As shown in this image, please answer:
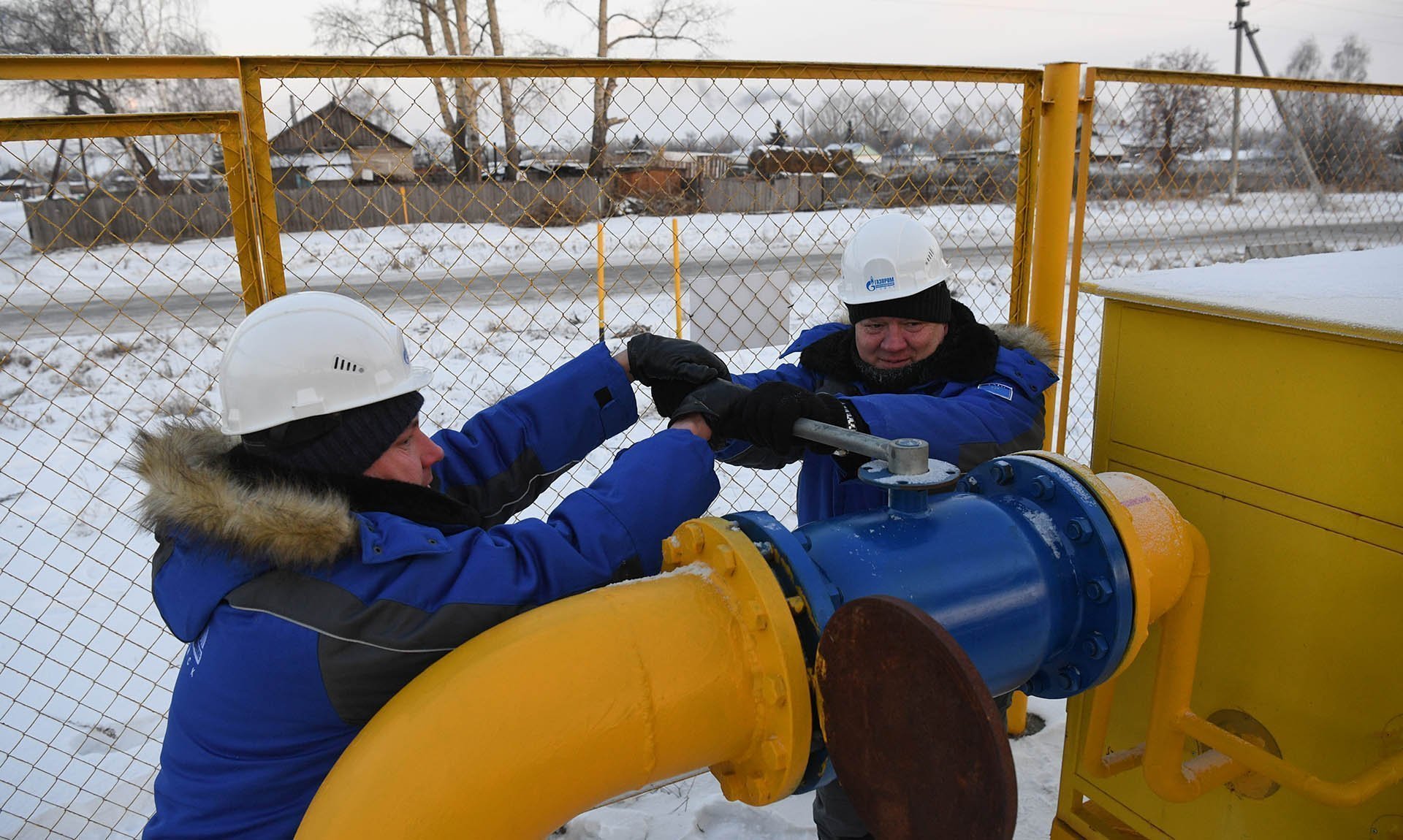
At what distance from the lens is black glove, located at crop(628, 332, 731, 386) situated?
1.77 metres

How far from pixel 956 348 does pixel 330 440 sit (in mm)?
1314

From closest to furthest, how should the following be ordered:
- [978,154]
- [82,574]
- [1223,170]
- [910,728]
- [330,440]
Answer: [910,728] → [330,440] → [82,574] → [978,154] → [1223,170]

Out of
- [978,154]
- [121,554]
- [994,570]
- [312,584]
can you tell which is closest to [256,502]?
[312,584]

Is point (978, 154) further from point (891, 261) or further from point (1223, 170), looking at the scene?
point (1223, 170)

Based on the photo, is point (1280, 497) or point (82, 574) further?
point (82, 574)

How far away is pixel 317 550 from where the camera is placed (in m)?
1.22

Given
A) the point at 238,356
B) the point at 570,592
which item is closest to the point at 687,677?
the point at 570,592

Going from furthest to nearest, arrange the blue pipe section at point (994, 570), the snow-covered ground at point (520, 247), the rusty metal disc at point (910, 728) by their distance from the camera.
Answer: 1. the snow-covered ground at point (520, 247)
2. the blue pipe section at point (994, 570)
3. the rusty metal disc at point (910, 728)

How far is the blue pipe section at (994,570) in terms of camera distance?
1169 millimetres

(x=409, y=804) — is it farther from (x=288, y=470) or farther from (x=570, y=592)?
(x=288, y=470)

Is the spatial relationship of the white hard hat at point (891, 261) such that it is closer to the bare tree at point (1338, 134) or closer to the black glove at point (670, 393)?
the black glove at point (670, 393)

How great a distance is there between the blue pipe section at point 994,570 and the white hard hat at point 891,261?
68cm

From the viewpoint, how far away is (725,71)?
260 centimetres

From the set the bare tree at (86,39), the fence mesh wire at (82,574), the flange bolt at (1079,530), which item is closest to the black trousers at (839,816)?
the flange bolt at (1079,530)
